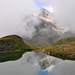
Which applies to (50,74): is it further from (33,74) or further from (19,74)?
(19,74)

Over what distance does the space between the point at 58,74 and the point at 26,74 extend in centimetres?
1995

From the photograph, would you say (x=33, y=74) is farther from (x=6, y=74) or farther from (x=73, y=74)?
(x=73, y=74)

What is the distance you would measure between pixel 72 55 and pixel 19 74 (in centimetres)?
10647

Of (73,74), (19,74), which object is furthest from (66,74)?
(19,74)

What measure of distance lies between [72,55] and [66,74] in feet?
295

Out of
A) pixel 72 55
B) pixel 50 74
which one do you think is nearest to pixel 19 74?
pixel 50 74

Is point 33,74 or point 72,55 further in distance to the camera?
point 72,55

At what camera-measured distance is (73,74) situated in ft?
214

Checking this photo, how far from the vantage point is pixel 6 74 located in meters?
61.6

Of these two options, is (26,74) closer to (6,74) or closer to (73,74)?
(6,74)

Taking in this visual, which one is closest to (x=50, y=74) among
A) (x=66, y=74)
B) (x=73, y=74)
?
(x=66, y=74)

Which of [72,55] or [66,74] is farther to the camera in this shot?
[72,55]

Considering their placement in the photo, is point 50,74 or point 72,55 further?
point 72,55

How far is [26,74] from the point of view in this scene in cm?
6244
